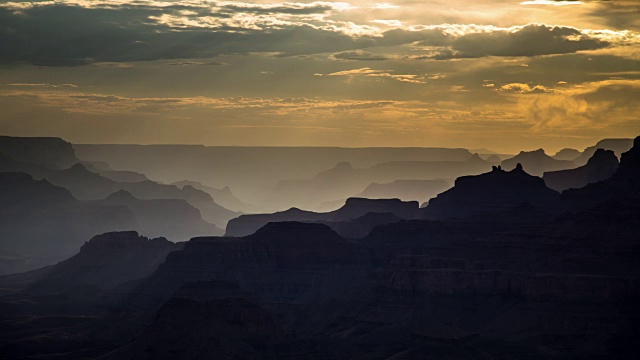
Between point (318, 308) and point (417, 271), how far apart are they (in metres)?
14.1

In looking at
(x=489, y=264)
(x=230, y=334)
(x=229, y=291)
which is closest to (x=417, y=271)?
(x=489, y=264)

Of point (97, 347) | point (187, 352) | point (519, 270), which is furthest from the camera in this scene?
point (519, 270)

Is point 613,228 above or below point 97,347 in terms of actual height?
above

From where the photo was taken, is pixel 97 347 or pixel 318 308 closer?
pixel 97 347

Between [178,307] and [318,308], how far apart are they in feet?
119

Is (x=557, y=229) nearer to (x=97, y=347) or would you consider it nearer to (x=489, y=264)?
(x=489, y=264)

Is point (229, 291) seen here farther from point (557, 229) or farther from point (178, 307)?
point (557, 229)

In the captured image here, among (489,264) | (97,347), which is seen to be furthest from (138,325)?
(489,264)

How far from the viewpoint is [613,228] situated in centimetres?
18425

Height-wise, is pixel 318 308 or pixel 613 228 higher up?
pixel 613 228

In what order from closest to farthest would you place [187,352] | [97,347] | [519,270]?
[187,352], [97,347], [519,270]

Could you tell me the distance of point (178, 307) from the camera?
16250 centimetres

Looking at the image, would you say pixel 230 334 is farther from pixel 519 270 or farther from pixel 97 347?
pixel 519 270

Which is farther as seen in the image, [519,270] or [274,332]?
[519,270]
